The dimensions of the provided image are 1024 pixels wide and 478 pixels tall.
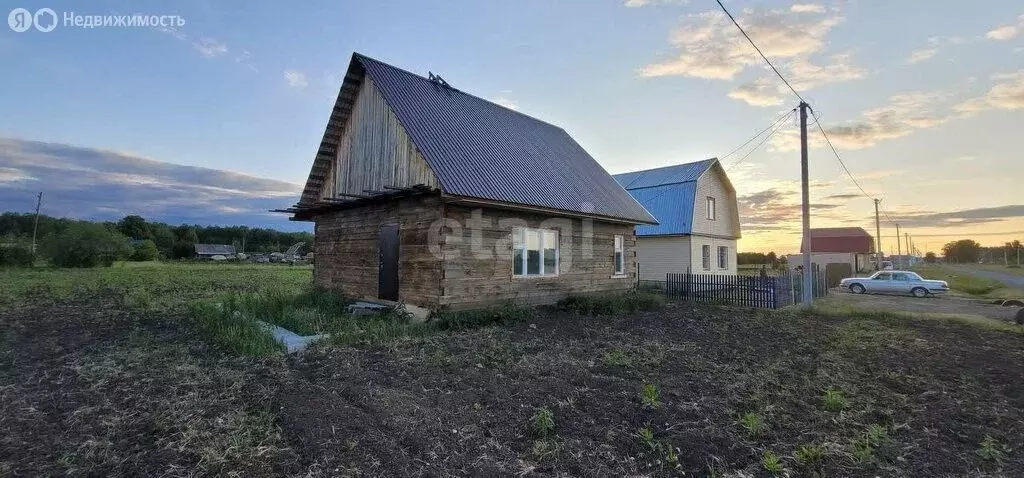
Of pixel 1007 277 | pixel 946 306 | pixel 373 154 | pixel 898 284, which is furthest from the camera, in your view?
pixel 1007 277

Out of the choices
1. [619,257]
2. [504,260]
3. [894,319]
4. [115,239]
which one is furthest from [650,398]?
[115,239]

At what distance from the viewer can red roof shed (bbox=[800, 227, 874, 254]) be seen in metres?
58.2

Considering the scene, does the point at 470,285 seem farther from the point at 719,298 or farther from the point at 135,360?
the point at 719,298

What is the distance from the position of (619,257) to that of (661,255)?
23.6 ft

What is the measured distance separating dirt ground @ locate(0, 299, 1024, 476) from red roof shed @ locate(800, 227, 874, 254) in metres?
59.3

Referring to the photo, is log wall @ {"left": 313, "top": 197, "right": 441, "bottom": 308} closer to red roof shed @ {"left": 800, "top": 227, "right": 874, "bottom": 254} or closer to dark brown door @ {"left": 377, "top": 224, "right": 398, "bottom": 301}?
dark brown door @ {"left": 377, "top": 224, "right": 398, "bottom": 301}

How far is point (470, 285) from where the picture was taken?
11.2 m

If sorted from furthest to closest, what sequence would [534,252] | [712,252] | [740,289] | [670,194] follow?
[712,252], [670,194], [740,289], [534,252]

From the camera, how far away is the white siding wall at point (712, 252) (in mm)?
22250

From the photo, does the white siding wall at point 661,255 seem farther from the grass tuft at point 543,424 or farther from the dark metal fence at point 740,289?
the grass tuft at point 543,424

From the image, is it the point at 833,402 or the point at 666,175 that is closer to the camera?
the point at 833,402

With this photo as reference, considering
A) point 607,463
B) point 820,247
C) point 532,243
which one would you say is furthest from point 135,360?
point 820,247

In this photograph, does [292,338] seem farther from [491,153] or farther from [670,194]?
[670,194]

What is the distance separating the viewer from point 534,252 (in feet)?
42.9
